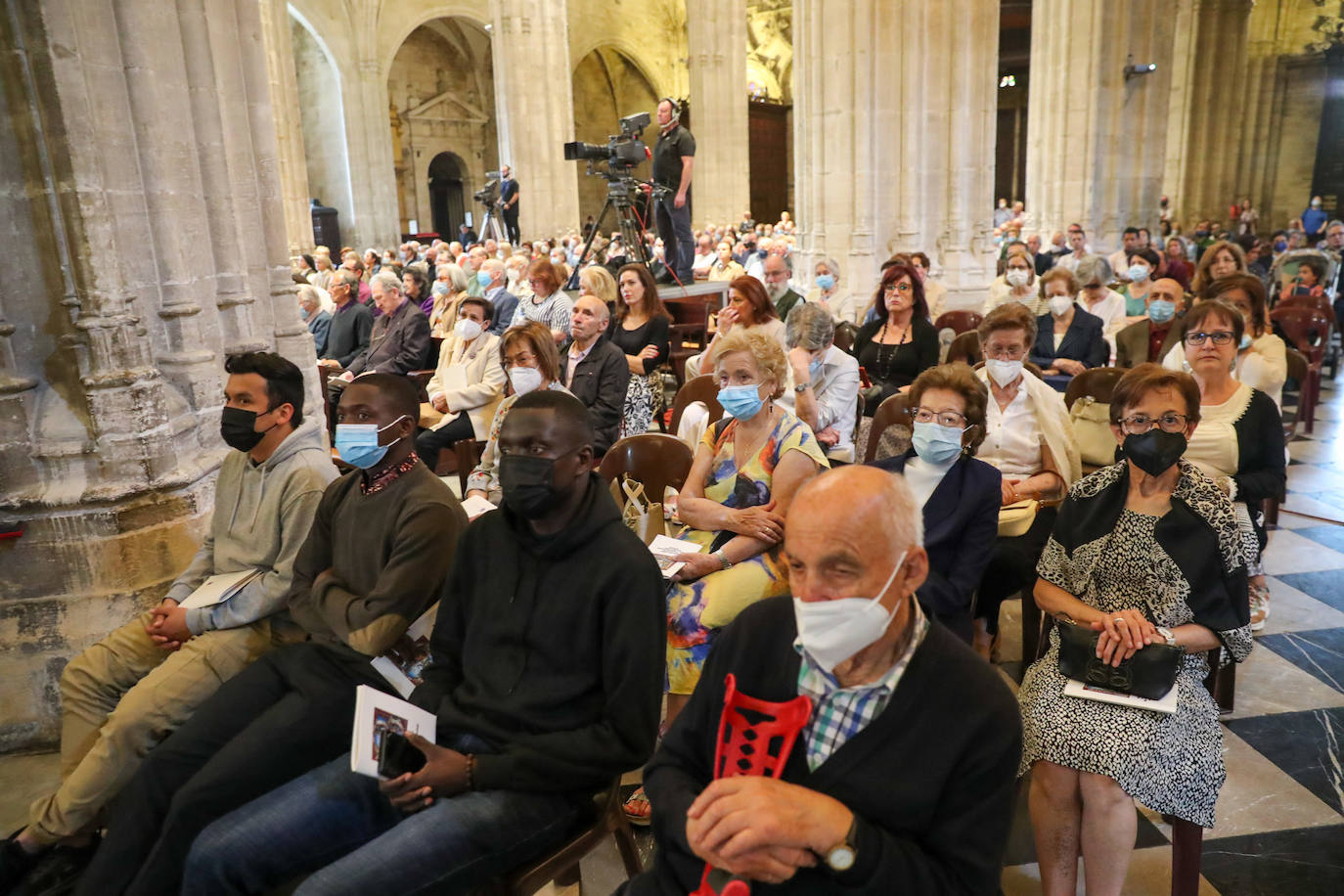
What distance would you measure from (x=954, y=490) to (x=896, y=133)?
801 centimetres

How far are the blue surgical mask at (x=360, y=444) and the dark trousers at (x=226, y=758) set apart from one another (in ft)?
1.67

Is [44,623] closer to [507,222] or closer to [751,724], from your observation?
[751,724]

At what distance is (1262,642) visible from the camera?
3977 mm

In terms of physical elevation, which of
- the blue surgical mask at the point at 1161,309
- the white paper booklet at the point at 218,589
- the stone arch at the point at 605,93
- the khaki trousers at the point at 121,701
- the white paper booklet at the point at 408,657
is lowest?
the khaki trousers at the point at 121,701

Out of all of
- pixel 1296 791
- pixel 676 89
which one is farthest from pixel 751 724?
pixel 676 89

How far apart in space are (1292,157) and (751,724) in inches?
1035

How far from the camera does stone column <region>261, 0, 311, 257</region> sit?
53.3 feet

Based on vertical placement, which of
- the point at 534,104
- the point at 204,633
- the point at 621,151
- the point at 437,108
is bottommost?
the point at 204,633

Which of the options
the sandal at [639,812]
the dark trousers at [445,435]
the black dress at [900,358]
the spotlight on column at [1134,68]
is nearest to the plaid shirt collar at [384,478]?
the sandal at [639,812]

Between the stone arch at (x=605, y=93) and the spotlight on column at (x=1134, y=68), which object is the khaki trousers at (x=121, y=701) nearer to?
the spotlight on column at (x=1134, y=68)

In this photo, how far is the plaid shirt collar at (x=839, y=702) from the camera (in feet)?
5.39

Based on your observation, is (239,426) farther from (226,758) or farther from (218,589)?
(226,758)

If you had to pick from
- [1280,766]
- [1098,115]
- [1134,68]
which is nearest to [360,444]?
[1280,766]

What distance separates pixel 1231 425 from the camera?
141 inches
